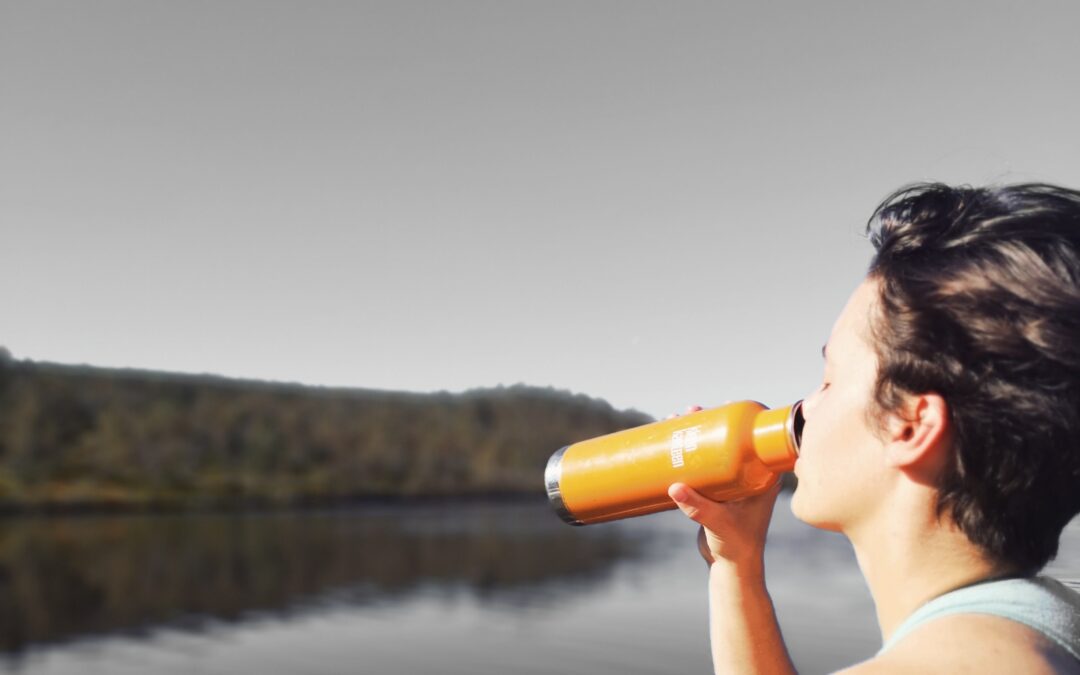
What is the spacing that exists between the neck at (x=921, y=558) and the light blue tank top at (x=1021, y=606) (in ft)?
0.12

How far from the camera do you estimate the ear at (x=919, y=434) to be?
45.5 inches

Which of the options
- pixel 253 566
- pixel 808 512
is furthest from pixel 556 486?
pixel 253 566

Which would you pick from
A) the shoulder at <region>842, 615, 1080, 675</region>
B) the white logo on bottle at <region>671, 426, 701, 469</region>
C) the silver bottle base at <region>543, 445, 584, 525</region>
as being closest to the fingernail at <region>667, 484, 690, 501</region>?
the white logo on bottle at <region>671, 426, 701, 469</region>

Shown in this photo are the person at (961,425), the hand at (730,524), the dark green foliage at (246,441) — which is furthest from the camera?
the dark green foliage at (246,441)

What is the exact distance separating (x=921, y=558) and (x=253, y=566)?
4544cm

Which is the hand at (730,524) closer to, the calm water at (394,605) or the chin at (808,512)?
the chin at (808,512)

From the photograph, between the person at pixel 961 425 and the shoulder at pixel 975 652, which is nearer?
the shoulder at pixel 975 652

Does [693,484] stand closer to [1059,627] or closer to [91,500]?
[1059,627]

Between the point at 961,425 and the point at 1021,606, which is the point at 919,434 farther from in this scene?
the point at 1021,606

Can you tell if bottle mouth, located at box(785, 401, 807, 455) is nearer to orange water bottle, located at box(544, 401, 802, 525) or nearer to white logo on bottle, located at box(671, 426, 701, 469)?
orange water bottle, located at box(544, 401, 802, 525)

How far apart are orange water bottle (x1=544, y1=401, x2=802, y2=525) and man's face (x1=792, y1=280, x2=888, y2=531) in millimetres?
564

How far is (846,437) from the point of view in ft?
4.14

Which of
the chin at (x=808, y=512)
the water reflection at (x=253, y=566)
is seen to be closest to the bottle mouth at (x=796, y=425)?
the chin at (x=808, y=512)

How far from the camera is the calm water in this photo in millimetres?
22438
